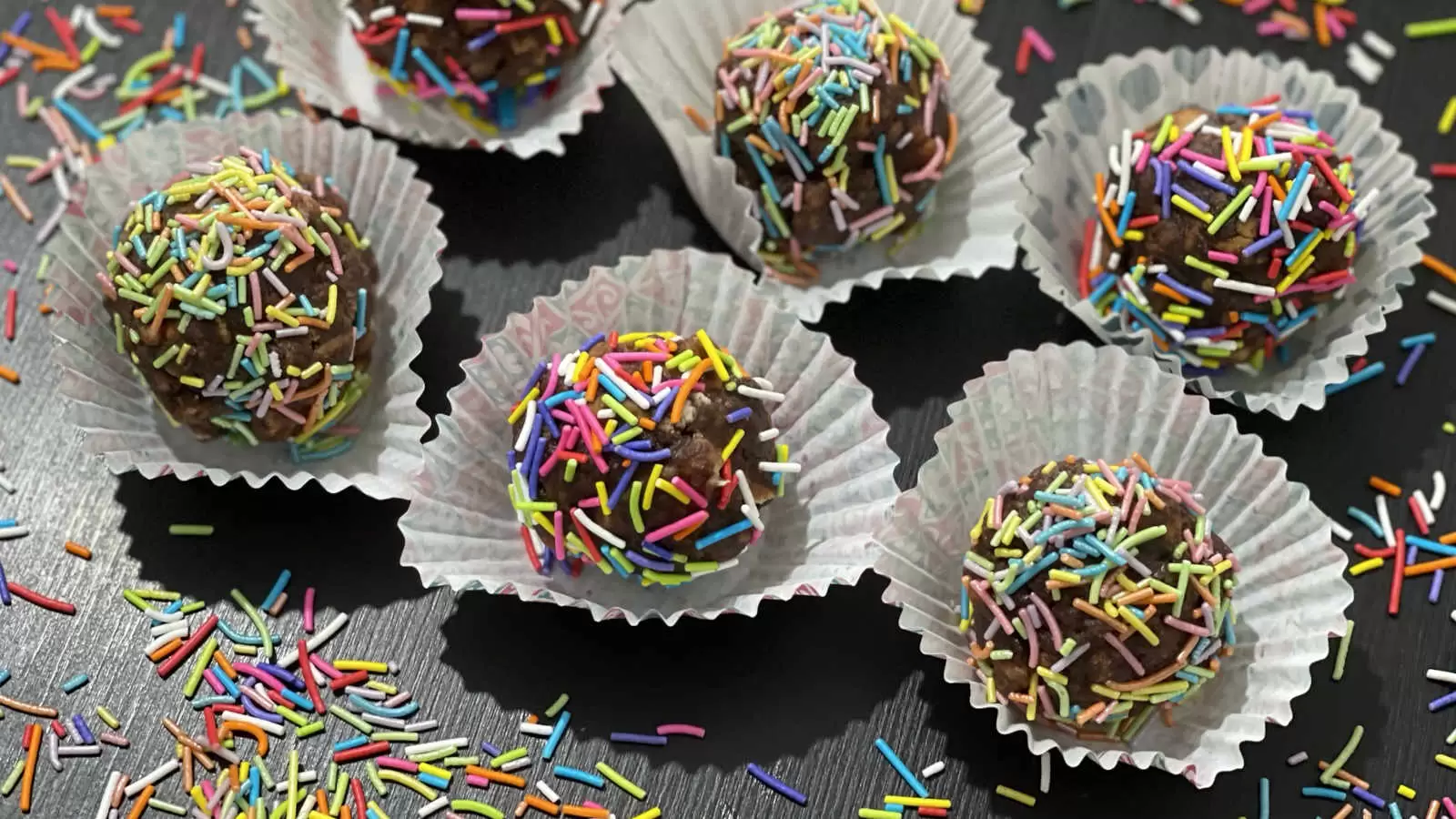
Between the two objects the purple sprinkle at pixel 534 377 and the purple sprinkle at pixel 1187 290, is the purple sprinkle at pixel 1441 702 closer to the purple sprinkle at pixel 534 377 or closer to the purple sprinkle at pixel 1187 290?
the purple sprinkle at pixel 1187 290

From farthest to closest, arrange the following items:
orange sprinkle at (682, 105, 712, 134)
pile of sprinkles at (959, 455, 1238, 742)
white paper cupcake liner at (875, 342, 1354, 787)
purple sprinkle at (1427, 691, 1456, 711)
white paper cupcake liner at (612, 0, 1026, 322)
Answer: orange sprinkle at (682, 105, 712, 134) < white paper cupcake liner at (612, 0, 1026, 322) < purple sprinkle at (1427, 691, 1456, 711) < white paper cupcake liner at (875, 342, 1354, 787) < pile of sprinkles at (959, 455, 1238, 742)

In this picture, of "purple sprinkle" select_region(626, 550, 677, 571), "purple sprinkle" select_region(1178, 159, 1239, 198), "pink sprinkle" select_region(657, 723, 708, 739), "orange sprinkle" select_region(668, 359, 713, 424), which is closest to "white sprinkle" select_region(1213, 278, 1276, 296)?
"purple sprinkle" select_region(1178, 159, 1239, 198)

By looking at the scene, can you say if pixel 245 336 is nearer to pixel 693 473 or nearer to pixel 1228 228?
pixel 693 473

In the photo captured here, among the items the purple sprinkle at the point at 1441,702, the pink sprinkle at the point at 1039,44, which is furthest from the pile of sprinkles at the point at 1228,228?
the purple sprinkle at the point at 1441,702

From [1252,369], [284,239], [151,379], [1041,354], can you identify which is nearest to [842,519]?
[1041,354]

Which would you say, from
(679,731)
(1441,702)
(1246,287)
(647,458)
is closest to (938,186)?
(1246,287)

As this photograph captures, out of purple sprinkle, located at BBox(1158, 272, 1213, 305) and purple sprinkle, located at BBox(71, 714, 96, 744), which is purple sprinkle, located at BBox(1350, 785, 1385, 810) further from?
purple sprinkle, located at BBox(71, 714, 96, 744)
